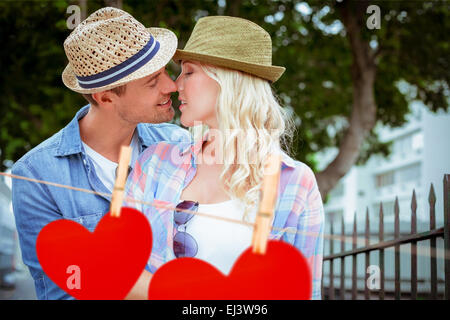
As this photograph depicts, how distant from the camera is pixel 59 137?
111 inches

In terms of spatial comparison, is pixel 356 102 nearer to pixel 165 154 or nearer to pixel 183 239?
pixel 165 154

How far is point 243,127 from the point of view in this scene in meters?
2.25

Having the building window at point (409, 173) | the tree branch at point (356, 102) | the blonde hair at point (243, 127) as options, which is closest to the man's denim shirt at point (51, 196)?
the blonde hair at point (243, 127)

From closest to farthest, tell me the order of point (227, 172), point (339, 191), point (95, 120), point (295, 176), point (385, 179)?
point (295, 176) → point (227, 172) → point (95, 120) → point (385, 179) → point (339, 191)

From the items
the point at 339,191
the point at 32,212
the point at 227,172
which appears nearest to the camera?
the point at 227,172

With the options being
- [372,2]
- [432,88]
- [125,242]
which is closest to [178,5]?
[372,2]

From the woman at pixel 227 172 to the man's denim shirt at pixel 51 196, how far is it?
1.42 ft

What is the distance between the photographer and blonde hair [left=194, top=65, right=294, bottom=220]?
87.0 inches

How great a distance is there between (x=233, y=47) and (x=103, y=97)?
0.91 meters

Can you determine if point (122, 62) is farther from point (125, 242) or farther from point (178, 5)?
point (178, 5)

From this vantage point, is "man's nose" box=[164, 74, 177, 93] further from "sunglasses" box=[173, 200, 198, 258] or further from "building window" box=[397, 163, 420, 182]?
"building window" box=[397, 163, 420, 182]

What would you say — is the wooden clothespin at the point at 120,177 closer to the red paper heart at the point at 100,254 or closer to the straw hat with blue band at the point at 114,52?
the red paper heart at the point at 100,254

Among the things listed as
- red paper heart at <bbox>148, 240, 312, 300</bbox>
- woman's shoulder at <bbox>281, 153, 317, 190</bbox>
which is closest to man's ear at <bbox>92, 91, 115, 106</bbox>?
woman's shoulder at <bbox>281, 153, 317, 190</bbox>

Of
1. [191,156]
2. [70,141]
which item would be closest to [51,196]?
[70,141]
